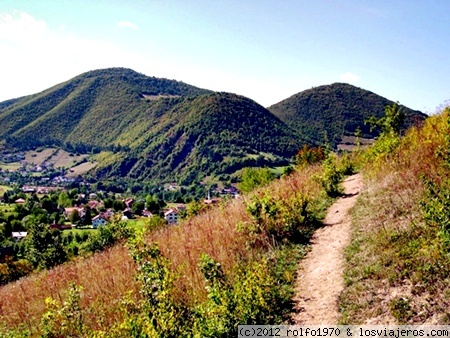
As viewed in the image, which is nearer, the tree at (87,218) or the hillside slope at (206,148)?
the tree at (87,218)

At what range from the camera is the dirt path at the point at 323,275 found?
4922 millimetres

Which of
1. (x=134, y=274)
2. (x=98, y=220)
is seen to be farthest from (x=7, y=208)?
(x=134, y=274)

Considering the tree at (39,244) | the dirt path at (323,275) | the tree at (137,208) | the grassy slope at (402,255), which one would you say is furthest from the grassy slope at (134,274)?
the tree at (137,208)

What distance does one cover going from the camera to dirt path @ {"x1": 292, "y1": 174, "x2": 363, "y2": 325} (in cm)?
492

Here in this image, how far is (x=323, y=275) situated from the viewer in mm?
5902

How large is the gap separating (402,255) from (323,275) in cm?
129

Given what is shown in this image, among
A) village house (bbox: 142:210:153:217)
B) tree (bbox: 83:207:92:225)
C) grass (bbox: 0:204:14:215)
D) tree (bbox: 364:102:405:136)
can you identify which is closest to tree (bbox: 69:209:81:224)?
tree (bbox: 83:207:92:225)

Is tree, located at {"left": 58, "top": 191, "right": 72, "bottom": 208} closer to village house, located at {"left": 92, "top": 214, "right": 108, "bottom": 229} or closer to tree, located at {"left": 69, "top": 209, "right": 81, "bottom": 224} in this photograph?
tree, located at {"left": 69, "top": 209, "right": 81, "bottom": 224}

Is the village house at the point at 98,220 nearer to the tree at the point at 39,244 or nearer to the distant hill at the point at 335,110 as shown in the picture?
the tree at the point at 39,244

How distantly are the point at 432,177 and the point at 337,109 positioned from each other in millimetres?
178625

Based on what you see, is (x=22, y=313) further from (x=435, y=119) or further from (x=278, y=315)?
(x=435, y=119)

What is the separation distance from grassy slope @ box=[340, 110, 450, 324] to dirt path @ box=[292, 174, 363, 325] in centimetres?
20

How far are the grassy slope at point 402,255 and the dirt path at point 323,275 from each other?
200 millimetres

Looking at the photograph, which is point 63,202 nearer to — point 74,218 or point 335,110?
point 74,218
